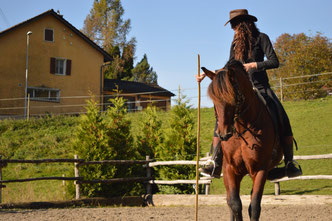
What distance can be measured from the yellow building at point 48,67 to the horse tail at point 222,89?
978 inches

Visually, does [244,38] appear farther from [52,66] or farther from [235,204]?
[52,66]

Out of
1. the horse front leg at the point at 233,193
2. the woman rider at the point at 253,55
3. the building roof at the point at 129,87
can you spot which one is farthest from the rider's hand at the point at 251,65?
the building roof at the point at 129,87

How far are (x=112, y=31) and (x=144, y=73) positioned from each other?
13.7 m

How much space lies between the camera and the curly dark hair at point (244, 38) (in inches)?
191

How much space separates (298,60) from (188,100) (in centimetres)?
2304

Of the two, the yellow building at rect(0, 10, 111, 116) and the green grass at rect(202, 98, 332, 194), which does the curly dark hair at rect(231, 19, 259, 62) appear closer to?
the green grass at rect(202, 98, 332, 194)

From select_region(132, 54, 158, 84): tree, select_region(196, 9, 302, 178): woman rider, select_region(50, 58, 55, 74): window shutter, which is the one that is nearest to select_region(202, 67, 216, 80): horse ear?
select_region(196, 9, 302, 178): woman rider

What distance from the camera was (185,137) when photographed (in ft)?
40.1

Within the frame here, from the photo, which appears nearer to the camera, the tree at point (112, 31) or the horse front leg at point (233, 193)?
the horse front leg at point (233, 193)

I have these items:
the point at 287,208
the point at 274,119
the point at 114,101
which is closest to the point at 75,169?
the point at 114,101

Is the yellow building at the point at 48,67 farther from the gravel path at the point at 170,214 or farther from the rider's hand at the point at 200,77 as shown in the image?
the rider's hand at the point at 200,77

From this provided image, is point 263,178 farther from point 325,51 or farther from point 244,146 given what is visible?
point 325,51

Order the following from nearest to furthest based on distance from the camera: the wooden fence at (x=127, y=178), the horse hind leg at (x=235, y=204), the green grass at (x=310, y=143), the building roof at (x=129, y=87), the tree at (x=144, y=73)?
the horse hind leg at (x=235, y=204), the wooden fence at (x=127, y=178), the green grass at (x=310, y=143), the building roof at (x=129, y=87), the tree at (x=144, y=73)

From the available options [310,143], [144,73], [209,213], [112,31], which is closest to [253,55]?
[209,213]
